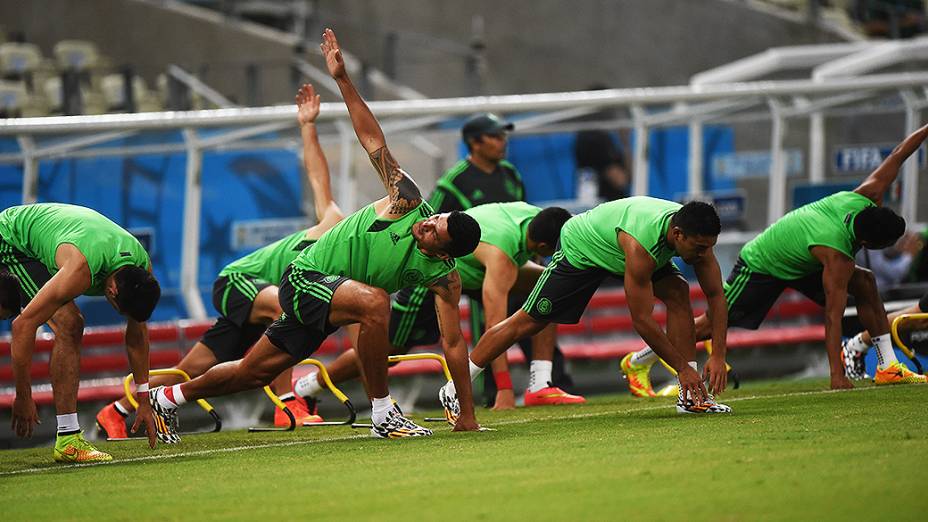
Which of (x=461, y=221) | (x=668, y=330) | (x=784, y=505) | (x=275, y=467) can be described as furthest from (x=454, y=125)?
(x=784, y=505)

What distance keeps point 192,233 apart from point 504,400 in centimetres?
480

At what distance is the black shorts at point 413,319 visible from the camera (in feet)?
39.2

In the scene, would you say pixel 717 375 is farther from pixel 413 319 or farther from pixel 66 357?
pixel 66 357

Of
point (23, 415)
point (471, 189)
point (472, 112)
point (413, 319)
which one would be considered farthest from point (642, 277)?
point (472, 112)

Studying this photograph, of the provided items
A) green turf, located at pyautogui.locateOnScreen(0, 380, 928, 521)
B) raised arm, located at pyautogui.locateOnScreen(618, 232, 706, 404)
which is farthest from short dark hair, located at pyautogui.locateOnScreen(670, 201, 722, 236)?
green turf, located at pyautogui.locateOnScreen(0, 380, 928, 521)

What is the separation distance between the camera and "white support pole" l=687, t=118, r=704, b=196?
1727 cm

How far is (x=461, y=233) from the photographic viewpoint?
9094 mm

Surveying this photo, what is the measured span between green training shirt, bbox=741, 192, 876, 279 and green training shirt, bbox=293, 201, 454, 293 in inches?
136

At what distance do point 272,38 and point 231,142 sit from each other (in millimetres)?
7230

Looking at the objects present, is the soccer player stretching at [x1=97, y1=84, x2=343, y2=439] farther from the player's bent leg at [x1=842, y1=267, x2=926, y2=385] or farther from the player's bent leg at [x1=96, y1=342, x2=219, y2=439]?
the player's bent leg at [x1=842, y1=267, x2=926, y2=385]

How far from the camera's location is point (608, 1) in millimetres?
25156

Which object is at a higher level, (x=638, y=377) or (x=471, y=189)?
(x=471, y=189)

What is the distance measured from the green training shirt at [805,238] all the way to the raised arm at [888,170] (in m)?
0.12

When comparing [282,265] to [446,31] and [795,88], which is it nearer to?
[795,88]
